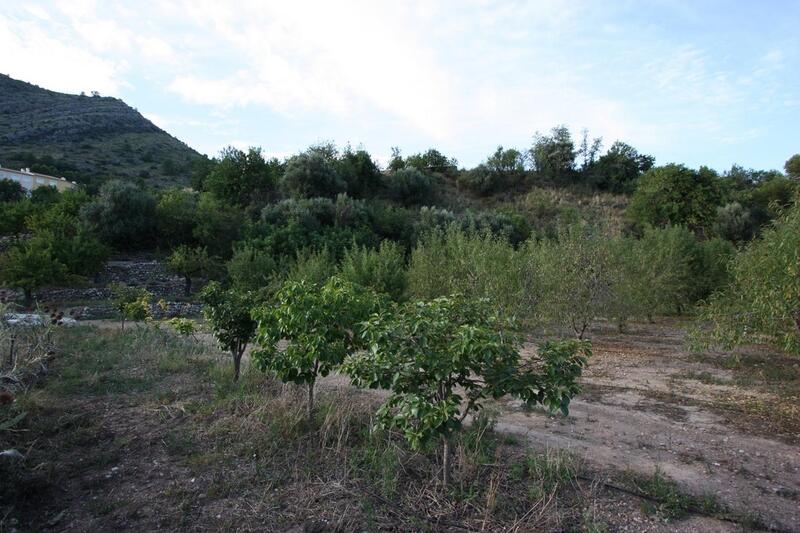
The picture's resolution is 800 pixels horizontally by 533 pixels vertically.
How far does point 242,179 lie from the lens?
3086 cm

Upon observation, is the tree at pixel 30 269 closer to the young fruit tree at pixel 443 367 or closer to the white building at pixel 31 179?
the young fruit tree at pixel 443 367

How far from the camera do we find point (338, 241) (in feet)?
78.5

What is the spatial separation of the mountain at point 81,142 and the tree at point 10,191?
4.53m

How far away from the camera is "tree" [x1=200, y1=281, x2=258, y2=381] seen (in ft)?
21.0

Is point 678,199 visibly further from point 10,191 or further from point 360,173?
point 10,191

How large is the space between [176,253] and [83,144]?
36.7 m

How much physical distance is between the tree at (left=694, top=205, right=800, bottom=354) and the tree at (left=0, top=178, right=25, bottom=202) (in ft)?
123

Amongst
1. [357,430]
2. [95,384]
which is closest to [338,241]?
[95,384]

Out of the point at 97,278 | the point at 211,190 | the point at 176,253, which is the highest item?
the point at 211,190

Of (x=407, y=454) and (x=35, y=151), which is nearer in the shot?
(x=407, y=454)

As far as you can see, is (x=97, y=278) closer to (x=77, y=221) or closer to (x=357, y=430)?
(x=77, y=221)

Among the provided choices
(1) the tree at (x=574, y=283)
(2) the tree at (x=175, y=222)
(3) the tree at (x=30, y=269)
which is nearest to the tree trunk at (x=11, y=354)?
(1) the tree at (x=574, y=283)

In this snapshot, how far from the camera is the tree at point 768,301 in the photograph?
6.31 metres

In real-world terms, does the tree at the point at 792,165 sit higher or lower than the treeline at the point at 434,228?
higher
